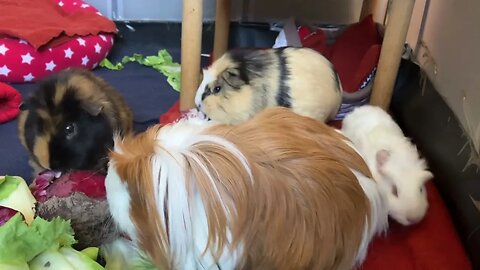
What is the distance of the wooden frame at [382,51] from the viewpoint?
4.15ft

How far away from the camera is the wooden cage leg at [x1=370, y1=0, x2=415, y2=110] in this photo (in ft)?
4.12

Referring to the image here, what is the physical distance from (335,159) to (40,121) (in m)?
0.65

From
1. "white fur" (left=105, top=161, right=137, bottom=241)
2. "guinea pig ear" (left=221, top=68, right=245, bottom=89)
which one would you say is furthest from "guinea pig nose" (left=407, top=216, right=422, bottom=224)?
"white fur" (left=105, top=161, right=137, bottom=241)

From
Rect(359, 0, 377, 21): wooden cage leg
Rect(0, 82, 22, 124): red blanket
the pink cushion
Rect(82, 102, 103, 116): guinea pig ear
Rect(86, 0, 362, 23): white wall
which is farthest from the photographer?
Rect(86, 0, 362, 23): white wall

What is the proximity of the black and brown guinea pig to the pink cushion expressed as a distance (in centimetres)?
45

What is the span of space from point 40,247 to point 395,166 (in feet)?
2.19

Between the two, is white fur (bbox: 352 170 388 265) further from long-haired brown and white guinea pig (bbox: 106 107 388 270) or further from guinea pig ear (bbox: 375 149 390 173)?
guinea pig ear (bbox: 375 149 390 173)

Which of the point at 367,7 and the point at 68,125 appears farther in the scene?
the point at 367,7

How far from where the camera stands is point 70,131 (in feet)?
3.77

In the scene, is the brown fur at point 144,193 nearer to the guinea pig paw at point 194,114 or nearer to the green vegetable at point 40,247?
the green vegetable at point 40,247

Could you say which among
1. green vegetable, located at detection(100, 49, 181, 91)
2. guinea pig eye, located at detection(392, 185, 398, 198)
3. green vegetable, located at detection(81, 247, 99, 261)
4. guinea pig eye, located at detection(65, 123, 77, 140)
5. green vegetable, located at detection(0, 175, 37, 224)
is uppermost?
guinea pig eye, located at detection(65, 123, 77, 140)

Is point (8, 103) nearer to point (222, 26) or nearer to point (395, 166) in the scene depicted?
point (222, 26)

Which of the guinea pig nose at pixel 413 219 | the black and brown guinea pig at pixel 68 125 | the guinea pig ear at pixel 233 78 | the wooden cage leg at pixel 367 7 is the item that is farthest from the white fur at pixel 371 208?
the wooden cage leg at pixel 367 7

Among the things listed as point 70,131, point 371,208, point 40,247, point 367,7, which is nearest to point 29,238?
point 40,247
